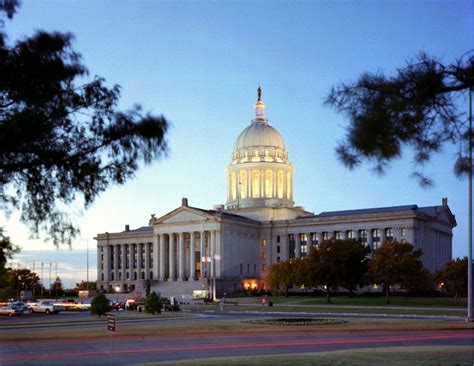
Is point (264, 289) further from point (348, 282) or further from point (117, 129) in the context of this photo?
point (117, 129)

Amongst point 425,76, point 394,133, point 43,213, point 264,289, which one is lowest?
point 264,289

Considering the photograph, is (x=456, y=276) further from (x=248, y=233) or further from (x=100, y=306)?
(x=248, y=233)

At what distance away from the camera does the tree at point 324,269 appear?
339 feet

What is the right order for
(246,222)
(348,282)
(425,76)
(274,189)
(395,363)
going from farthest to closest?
1. (274,189)
2. (246,222)
3. (348,282)
4. (395,363)
5. (425,76)

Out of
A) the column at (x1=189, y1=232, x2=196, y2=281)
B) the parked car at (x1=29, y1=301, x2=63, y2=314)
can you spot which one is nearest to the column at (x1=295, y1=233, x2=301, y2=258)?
the column at (x1=189, y1=232, x2=196, y2=281)

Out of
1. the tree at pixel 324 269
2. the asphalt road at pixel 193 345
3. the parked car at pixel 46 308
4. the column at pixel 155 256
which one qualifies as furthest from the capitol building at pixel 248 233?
the asphalt road at pixel 193 345

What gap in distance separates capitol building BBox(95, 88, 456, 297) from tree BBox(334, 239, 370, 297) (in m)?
27.8

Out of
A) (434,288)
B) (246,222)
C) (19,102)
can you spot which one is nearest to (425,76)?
(19,102)

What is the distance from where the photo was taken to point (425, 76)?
1395 centimetres

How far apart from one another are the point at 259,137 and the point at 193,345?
143m

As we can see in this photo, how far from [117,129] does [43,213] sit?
2.49 meters

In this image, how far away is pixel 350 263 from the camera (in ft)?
348

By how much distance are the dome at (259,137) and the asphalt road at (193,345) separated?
133468mm

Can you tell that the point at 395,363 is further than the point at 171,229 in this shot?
No
